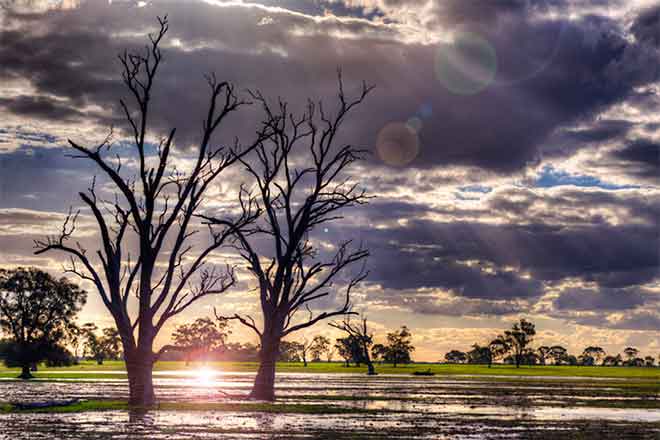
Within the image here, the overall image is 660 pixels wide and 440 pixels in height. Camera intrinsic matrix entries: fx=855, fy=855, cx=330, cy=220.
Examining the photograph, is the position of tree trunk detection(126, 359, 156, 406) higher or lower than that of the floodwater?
higher

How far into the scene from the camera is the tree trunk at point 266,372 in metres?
49.7

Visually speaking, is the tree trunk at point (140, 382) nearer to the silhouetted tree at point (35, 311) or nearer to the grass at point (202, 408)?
the grass at point (202, 408)

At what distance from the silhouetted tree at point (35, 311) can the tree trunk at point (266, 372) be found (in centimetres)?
6181

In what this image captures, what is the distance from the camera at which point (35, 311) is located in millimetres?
106438

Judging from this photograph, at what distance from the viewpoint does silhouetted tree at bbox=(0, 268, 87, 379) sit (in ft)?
346

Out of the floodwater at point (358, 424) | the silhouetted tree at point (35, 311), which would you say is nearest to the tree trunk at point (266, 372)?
the floodwater at point (358, 424)

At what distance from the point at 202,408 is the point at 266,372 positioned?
970 centimetres

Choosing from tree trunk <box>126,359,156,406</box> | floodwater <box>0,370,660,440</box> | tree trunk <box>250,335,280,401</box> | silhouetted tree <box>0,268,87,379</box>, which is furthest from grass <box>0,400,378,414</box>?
silhouetted tree <box>0,268,87,379</box>

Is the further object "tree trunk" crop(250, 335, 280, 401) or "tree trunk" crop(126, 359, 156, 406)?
"tree trunk" crop(250, 335, 280, 401)

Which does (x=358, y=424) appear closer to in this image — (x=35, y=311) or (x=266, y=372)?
(x=266, y=372)

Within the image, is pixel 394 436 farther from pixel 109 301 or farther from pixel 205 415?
pixel 109 301

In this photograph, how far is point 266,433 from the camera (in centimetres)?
2877

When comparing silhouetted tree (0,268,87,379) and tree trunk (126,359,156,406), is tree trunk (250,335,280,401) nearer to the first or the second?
tree trunk (126,359,156,406)

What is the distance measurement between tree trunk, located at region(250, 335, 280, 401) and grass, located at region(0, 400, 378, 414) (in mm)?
4952
